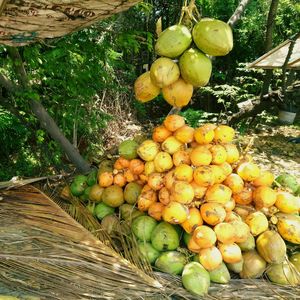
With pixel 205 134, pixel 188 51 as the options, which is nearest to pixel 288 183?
pixel 205 134

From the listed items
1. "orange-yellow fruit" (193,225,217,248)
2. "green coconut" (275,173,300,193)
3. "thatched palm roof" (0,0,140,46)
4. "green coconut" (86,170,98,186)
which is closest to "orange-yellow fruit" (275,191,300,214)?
"green coconut" (275,173,300,193)

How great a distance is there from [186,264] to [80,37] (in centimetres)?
194

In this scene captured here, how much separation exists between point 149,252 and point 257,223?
25.3 inches

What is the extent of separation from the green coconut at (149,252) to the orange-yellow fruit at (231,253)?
0.38 metres

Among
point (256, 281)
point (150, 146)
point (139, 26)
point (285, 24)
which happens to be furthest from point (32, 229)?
point (285, 24)

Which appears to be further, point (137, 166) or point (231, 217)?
point (137, 166)

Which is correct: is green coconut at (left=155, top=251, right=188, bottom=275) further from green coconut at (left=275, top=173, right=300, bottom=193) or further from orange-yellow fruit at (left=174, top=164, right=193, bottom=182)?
green coconut at (left=275, top=173, right=300, bottom=193)

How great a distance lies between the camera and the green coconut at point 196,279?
1.76 meters

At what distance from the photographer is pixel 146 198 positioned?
2170mm

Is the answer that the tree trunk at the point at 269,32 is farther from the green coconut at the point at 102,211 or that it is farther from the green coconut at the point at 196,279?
the green coconut at the point at 196,279

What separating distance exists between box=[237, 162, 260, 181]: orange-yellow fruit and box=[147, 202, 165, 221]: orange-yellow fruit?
20.6 inches

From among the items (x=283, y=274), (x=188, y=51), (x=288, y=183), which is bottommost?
(x=283, y=274)

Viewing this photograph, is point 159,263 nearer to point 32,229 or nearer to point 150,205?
point 150,205

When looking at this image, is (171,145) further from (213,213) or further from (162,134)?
(213,213)
